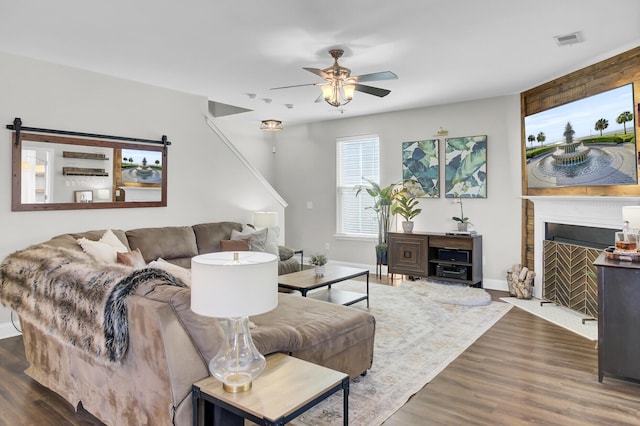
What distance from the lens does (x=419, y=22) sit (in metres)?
3.22

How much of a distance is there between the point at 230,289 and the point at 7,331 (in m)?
3.56

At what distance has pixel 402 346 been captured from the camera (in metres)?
3.54

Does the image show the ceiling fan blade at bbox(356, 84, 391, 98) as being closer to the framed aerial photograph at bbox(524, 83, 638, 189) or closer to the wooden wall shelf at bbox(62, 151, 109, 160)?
the framed aerial photograph at bbox(524, 83, 638, 189)

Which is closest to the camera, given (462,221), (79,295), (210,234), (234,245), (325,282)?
(79,295)

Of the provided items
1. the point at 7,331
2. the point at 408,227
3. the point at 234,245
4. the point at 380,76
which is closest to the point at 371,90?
the point at 380,76

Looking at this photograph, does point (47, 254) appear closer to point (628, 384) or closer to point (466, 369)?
point (466, 369)

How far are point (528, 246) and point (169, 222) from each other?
4.69 m

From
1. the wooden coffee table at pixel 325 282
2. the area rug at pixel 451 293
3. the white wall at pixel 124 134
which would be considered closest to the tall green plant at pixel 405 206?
the area rug at pixel 451 293

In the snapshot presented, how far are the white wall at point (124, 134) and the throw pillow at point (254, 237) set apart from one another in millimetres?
503

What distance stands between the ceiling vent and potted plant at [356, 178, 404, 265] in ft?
10.4

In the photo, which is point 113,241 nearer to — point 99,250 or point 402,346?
point 99,250

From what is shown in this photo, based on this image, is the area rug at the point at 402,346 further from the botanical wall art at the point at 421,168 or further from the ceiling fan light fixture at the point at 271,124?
the ceiling fan light fixture at the point at 271,124

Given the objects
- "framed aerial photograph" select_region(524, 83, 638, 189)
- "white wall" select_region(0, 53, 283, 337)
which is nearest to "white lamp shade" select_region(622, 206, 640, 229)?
"framed aerial photograph" select_region(524, 83, 638, 189)

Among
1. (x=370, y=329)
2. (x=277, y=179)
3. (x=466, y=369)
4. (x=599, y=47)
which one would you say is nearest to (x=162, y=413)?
(x=370, y=329)
